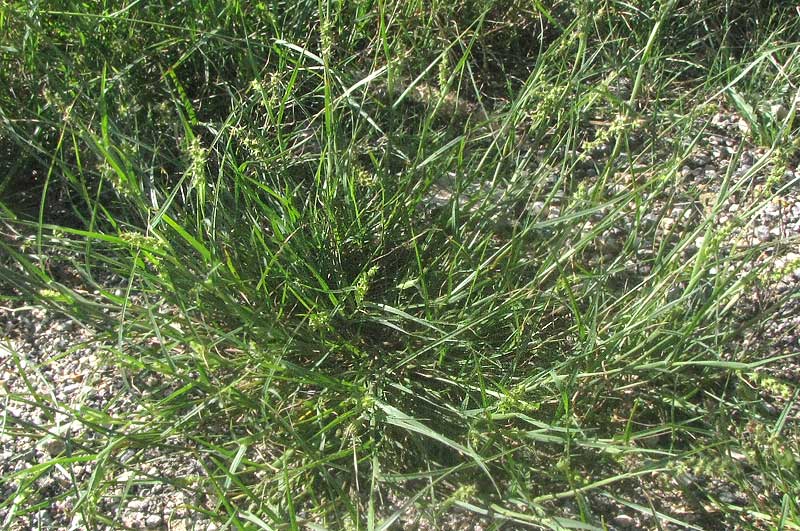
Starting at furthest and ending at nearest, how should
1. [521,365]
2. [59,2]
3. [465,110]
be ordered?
[465,110]
[59,2]
[521,365]

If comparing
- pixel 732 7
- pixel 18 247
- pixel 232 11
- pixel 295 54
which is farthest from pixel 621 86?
pixel 18 247

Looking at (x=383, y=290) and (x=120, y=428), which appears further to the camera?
(x=383, y=290)

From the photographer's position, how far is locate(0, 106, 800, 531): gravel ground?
1.63 m

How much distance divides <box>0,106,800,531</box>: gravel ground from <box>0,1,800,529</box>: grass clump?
0.02m

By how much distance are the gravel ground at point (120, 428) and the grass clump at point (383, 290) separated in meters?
0.02

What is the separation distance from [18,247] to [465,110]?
4.35 ft

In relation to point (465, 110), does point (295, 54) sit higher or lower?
higher

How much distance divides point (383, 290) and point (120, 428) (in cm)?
70

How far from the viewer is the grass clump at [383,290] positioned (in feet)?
5.24

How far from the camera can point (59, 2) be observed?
7.07 ft

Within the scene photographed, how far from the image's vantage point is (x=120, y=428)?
1794 mm

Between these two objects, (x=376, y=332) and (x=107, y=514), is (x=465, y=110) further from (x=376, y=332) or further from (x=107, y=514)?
(x=107, y=514)

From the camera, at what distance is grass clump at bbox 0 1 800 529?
160 cm

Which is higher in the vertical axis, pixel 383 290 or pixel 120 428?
pixel 383 290
